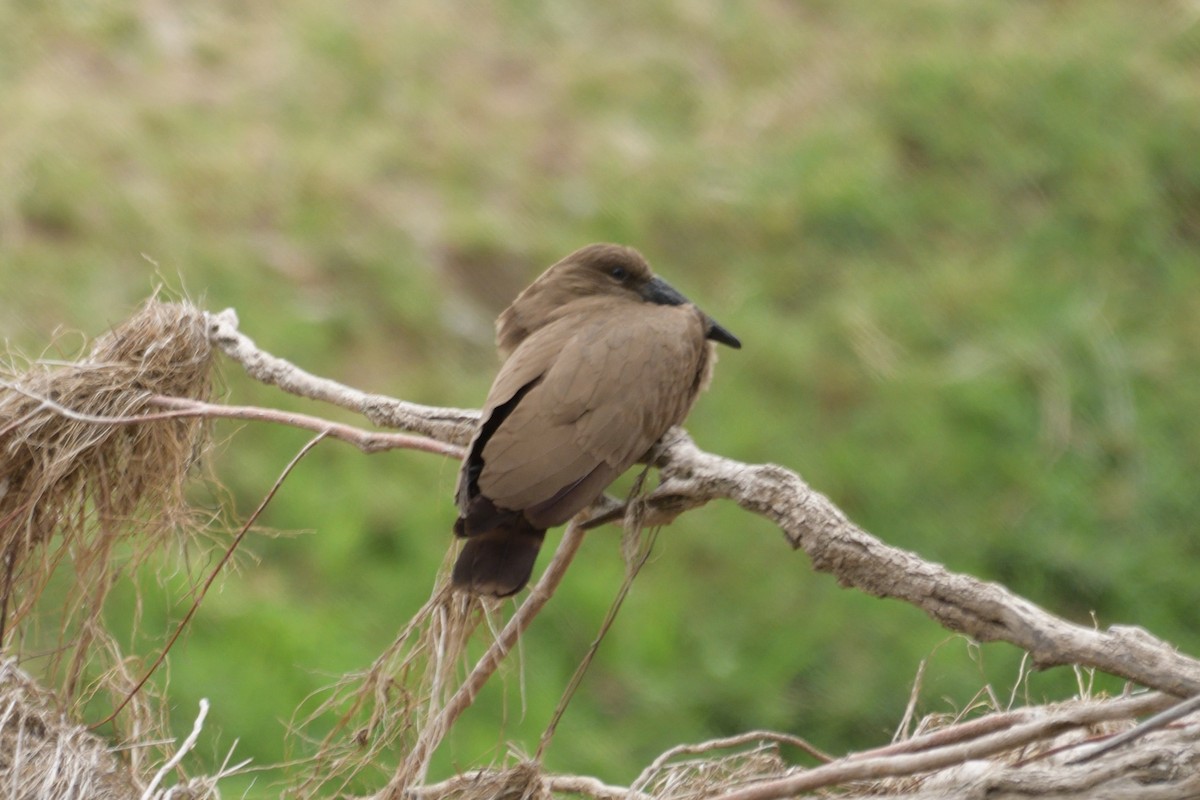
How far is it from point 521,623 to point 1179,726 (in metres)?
0.94

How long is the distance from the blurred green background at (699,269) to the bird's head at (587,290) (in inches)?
56.4

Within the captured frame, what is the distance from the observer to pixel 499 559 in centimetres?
276

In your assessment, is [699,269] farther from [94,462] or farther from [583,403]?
→ [94,462]

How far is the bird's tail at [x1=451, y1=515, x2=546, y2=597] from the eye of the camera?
2734 mm

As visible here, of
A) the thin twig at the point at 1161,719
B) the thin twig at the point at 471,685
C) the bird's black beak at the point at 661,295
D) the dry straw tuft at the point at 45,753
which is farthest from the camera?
the bird's black beak at the point at 661,295

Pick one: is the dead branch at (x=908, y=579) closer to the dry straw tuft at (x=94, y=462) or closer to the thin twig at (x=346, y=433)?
the thin twig at (x=346, y=433)

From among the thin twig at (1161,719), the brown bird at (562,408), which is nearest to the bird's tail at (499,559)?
the brown bird at (562,408)

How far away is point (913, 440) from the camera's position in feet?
19.5

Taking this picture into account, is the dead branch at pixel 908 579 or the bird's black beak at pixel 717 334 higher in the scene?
the bird's black beak at pixel 717 334

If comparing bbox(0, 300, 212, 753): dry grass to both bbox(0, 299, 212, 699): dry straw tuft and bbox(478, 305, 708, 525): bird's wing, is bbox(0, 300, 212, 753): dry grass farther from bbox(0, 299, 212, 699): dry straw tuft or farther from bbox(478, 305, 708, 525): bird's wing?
bbox(478, 305, 708, 525): bird's wing

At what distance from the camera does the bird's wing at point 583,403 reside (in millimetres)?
2840

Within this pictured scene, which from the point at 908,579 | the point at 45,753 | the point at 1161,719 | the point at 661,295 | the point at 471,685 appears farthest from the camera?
the point at 661,295

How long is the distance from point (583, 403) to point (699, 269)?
344 cm

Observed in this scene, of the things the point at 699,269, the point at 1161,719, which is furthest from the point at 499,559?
the point at 699,269
